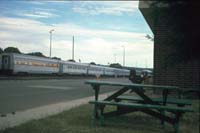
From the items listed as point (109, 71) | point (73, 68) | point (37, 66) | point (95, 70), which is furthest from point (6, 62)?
point (109, 71)

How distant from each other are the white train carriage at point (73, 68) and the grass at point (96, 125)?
55.0 m

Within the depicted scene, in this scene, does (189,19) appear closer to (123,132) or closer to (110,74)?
(123,132)

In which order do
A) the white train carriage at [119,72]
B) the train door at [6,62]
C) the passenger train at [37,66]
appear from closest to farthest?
the train door at [6,62] < the passenger train at [37,66] < the white train carriage at [119,72]

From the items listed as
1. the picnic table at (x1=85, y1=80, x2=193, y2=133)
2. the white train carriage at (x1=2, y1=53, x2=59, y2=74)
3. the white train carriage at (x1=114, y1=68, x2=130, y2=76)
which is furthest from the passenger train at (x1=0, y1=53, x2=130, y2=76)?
the picnic table at (x1=85, y1=80, x2=193, y2=133)

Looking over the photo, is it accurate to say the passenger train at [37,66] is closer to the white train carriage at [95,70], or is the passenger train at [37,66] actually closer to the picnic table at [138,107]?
the white train carriage at [95,70]

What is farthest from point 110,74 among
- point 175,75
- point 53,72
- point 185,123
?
point 185,123

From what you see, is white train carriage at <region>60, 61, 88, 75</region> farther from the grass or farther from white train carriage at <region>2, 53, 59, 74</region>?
the grass

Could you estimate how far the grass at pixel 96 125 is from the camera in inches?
363

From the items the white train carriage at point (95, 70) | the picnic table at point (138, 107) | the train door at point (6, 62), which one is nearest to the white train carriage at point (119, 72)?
the white train carriage at point (95, 70)

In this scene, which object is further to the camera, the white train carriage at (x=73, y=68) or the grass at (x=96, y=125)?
the white train carriage at (x=73, y=68)

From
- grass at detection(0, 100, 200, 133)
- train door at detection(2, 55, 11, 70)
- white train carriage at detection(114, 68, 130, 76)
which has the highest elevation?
train door at detection(2, 55, 11, 70)

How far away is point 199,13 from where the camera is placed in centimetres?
569

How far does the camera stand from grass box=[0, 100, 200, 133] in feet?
30.2

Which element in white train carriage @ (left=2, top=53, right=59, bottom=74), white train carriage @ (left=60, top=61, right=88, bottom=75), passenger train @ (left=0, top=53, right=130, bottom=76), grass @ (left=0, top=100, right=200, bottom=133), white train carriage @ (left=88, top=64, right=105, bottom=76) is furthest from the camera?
white train carriage @ (left=88, top=64, right=105, bottom=76)
